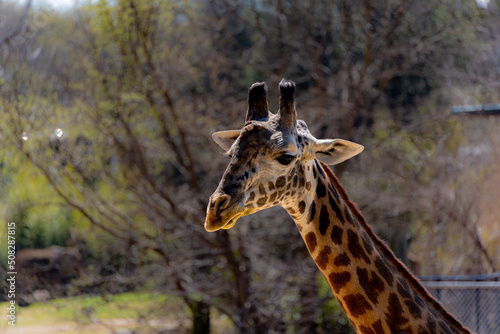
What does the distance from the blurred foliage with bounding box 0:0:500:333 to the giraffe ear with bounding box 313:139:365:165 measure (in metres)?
4.22

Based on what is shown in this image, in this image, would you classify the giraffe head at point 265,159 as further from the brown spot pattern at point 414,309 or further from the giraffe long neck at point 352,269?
the brown spot pattern at point 414,309

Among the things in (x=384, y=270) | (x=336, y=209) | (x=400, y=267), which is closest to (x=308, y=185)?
(x=336, y=209)

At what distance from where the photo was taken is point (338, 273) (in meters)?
2.83

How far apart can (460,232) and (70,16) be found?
6.91 m

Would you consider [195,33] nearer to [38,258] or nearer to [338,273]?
[38,258]

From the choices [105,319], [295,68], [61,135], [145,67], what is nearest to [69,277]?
[105,319]

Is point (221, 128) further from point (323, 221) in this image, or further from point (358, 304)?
point (358, 304)

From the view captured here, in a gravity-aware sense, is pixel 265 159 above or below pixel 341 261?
above

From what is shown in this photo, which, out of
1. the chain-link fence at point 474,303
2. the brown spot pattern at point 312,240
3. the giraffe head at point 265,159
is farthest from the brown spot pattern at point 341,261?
the chain-link fence at point 474,303

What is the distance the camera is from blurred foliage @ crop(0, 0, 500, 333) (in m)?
7.42

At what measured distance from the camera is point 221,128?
8.67 m

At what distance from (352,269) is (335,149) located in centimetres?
54

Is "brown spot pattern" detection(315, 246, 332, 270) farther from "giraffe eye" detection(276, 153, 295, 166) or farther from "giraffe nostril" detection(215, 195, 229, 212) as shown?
"giraffe nostril" detection(215, 195, 229, 212)

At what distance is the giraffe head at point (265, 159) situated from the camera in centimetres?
239
